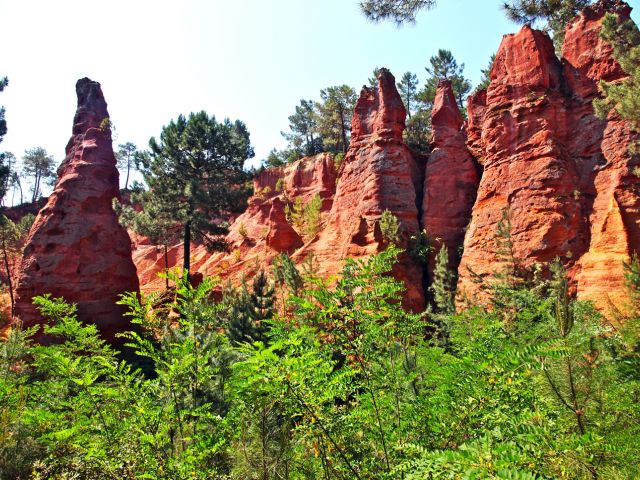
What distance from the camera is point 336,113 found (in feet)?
152

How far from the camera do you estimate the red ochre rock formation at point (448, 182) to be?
85.8ft

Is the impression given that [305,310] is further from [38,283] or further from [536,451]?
[38,283]

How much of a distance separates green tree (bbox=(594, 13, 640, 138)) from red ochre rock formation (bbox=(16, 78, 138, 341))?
23.0 m

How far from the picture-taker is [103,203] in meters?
24.6

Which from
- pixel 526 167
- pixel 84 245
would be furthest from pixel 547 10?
pixel 84 245

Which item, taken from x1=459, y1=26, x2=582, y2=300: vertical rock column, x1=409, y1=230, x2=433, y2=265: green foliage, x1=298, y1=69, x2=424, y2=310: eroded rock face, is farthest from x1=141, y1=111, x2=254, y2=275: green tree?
x1=459, y1=26, x2=582, y2=300: vertical rock column

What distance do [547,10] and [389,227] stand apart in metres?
14.6

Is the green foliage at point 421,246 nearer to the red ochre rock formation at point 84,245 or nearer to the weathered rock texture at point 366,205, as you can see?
the weathered rock texture at point 366,205

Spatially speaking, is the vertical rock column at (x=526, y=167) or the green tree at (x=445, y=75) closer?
the vertical rock column at (x=526, y=167)

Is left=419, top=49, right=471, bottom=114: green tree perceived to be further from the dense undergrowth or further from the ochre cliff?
the dense undergrowth

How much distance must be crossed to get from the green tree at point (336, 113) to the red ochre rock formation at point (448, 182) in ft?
53.7

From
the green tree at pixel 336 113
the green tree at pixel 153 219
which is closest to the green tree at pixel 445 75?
the green tree at pixel 336 113

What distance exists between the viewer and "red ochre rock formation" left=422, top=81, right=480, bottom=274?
85.8 ft

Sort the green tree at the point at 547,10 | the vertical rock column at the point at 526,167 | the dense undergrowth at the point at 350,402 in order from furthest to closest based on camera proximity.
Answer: the vertical rock column at the point at 526,167, the green tree at the point at 547,10, the dense undergrowth at the point at 350,402
